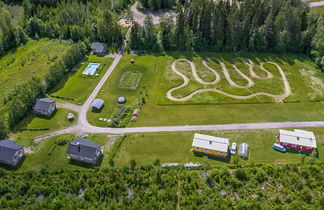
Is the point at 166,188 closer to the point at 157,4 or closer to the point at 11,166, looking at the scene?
the point at 11,166

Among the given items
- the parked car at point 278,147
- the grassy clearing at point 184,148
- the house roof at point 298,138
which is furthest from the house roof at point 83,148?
the house roof at point 298,138

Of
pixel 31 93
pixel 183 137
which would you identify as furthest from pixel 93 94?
pixel 183 137

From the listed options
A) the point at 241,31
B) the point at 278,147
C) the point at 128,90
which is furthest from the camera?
the point at 241,31

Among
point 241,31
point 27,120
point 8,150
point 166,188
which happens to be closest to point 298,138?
point 166,188

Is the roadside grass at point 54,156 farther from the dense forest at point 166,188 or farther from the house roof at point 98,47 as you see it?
the house roof at point 98,47

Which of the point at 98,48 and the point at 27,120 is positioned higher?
the point at 98,48
